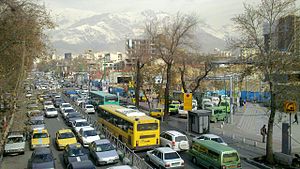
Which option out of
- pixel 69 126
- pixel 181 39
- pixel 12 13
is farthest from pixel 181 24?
pixel 12 13

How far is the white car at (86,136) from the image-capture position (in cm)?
2617

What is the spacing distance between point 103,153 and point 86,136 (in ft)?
18.4

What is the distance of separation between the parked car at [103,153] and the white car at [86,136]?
3.20 meters

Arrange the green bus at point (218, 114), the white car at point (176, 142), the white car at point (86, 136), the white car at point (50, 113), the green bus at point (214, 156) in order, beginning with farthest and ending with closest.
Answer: the white car at point (50, 113), the green bus at point (218, 114), the white car at point (86, 136), the white car at point (176, 142), the green bus at point (214, 156)

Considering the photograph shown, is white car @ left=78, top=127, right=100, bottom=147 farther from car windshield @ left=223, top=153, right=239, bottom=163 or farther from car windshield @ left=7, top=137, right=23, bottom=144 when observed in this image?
car windshield @ left=223, top=153, right=239, bottom=163

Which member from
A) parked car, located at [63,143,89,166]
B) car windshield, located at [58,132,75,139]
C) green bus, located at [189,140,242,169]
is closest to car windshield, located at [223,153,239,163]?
green bus, located at [189,140,242,169]

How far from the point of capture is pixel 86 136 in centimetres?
2667

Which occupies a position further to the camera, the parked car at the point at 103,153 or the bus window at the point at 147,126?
the bus window at the point at 147,126

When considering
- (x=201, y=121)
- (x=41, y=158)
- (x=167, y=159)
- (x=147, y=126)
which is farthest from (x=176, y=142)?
(x=41, y=158)

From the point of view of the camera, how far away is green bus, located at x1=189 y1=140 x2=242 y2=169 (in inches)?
737

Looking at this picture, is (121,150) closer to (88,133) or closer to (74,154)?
(74,154)

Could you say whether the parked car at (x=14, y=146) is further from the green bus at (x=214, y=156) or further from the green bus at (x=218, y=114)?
the green bus at (x=218, y=114)

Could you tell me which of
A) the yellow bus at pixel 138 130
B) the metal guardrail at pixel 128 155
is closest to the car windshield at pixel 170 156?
the metal guardrail at pixel 128 155

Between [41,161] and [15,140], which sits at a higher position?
[15,140]
